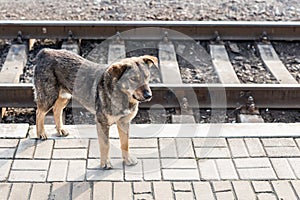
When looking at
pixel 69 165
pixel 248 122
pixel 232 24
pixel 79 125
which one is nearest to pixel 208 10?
pixel 232 24

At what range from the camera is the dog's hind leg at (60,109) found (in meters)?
5.59

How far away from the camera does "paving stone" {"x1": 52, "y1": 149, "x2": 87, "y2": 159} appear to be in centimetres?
562

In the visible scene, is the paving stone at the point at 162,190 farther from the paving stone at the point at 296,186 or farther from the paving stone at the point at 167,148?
the paving stone at the point at 296,186

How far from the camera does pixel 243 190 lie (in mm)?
5234

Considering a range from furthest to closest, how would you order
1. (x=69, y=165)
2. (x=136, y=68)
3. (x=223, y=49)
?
(x=223, y=49)
(x=69, y=165)
(x=136, y=68)

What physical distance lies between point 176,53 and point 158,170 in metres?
2.53

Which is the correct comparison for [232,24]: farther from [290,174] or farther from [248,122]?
[290,174]

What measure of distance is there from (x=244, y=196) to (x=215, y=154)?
2.24 ft

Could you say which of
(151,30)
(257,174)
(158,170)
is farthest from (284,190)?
(151,30)

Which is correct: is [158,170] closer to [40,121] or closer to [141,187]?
[141,187]

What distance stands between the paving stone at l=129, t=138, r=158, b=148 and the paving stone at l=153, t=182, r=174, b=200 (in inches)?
23.8

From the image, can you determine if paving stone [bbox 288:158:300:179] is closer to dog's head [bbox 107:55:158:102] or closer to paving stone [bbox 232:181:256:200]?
paving stone [bbox 232:181:256:200]

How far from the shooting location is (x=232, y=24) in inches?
307

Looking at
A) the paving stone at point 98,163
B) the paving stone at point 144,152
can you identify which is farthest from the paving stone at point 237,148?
the paving stone at point 98,163
